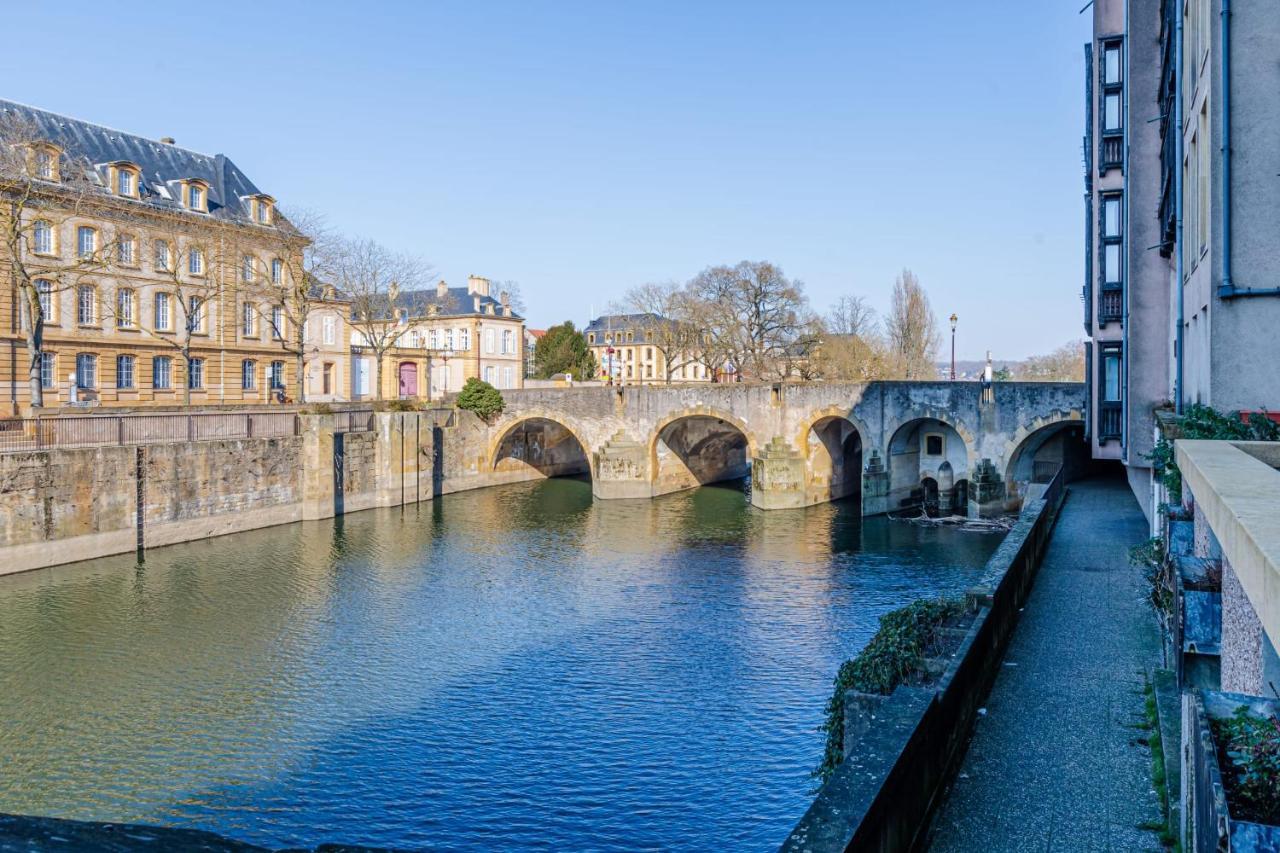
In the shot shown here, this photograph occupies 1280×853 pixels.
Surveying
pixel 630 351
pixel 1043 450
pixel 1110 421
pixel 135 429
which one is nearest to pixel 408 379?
pixel 135 429

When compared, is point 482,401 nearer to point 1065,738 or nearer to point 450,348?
point 450,348

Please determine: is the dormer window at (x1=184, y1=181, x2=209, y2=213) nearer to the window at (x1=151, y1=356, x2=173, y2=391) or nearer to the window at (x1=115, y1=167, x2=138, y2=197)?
the window at (x1=115, y1=167, x2=138, y2=197)

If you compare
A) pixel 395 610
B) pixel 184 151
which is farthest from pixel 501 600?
pixel 184 151

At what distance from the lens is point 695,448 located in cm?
4300

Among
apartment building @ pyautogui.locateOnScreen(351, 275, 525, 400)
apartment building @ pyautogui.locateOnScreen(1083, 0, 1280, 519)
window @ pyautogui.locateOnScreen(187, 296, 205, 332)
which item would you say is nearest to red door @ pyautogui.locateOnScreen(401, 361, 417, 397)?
apartment building @ pyautogui.locateOnScreen(351, 275, 525, 400)

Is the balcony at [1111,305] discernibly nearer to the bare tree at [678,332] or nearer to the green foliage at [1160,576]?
the green foliage at [1160,576]

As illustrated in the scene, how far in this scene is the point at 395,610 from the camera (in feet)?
65.8

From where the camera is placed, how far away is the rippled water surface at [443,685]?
1111 cm

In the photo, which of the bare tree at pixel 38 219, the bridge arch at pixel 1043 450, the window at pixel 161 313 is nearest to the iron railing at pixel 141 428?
the bare tree at pixel 38 219

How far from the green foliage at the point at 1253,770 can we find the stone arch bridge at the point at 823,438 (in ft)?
97.2

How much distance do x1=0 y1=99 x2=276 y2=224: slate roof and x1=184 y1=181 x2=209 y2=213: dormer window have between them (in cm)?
43

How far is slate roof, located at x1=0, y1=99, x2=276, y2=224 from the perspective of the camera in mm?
36806

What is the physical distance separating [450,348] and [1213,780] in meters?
57.9

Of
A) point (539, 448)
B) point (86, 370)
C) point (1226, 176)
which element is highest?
point (1226, 176)
